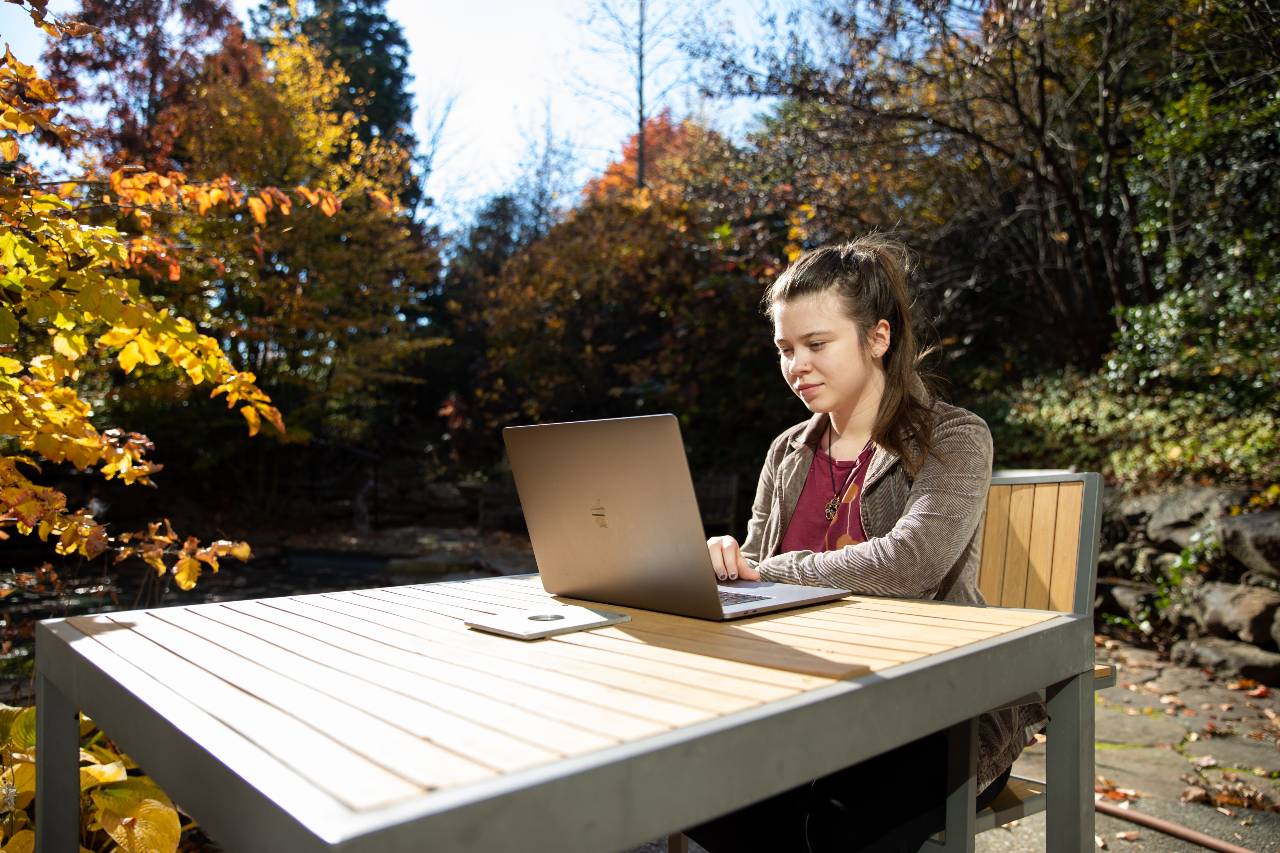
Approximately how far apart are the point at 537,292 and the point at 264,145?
3.36m

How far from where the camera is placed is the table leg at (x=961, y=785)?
143 cm

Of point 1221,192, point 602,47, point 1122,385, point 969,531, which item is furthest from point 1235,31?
point 602,47

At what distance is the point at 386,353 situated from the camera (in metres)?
10.8

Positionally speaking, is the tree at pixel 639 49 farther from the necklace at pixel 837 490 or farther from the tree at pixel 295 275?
the necklace at pixel 837 490

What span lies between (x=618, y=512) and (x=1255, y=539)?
433 centimetres

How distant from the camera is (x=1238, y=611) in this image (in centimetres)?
445

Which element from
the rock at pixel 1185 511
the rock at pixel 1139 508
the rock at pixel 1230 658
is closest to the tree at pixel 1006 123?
the rock at pixel 1139 508

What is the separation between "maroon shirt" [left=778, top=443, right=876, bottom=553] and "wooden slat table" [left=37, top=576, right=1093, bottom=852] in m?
0.43

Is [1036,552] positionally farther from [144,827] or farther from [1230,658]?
[1230,658]

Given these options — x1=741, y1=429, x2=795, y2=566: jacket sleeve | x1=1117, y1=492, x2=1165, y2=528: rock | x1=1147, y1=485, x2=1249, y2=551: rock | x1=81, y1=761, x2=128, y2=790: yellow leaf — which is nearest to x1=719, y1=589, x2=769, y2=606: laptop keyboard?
x1=741, y1=429, x2=795, y2=566: jacket sleeve

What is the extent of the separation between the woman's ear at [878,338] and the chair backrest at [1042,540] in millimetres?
361

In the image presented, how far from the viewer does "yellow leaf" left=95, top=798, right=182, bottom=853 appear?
1607 millimetres

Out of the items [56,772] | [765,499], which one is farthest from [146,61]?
[56,772]

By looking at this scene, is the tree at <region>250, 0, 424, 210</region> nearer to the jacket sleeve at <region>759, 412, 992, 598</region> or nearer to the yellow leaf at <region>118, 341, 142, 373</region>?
the yellow leaf at <region>118, 341, 142, 373</region>
